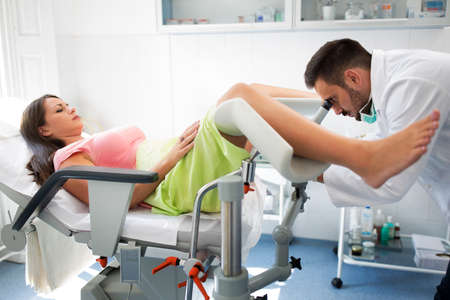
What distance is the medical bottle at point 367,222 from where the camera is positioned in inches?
94.8

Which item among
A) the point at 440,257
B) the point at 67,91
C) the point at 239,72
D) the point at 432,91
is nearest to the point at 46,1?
the point at 67,91

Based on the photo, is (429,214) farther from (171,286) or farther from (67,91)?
(67,91)

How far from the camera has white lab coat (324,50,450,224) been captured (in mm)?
1073

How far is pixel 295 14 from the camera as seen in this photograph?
88.3 inches

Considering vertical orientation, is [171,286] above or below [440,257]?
above

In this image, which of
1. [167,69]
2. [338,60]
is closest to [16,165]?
[338,60]

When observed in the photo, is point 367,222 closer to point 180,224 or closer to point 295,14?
point 295,14

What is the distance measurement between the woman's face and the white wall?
951mm

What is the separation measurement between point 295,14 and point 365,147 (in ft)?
5.00

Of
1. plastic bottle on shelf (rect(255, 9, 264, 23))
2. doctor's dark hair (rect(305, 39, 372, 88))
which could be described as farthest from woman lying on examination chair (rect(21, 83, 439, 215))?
plastic bottle on shelf (rect(255, 9, 264, 23))

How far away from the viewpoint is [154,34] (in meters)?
2.72

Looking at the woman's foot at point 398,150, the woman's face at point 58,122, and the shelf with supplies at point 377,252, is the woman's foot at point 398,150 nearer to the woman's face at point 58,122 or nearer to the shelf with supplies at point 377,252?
the shelf with supplies at point 377,252

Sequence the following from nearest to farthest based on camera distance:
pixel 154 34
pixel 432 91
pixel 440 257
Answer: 1. pixel 432 91
2. pixel 440 257
3. pixel 154 34

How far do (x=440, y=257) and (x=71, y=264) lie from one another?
6.18 ft
